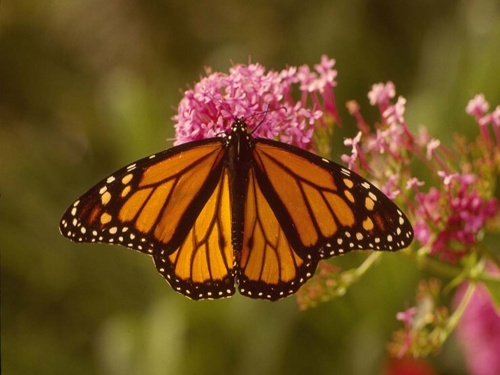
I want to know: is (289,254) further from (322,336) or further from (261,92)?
(322,336)

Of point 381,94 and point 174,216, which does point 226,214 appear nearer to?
point 174,216

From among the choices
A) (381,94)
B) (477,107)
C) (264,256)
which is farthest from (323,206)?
(477,107)

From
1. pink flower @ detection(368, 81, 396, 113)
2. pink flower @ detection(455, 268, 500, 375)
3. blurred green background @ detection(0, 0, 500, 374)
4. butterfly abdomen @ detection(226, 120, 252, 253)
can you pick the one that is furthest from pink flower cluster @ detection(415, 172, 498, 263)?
blurred green background @ detection(0, 0, 500, 374)

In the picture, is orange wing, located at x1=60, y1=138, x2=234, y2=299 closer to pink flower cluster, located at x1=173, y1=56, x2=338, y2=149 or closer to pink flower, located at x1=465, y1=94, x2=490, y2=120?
pink flower cluster, located at x1=173, y1=56, x2=338, y2=149

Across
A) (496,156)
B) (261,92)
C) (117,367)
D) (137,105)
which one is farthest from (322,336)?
(261,92)

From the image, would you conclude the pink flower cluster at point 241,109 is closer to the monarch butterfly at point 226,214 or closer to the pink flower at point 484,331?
the monarch butterfly at point 226,214

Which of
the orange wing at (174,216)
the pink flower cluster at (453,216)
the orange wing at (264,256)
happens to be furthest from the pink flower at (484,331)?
the orange wing at (174,216)
